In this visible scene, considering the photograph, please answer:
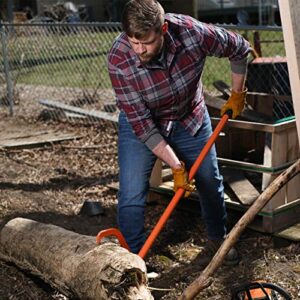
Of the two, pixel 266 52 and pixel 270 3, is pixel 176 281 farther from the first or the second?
pixel 270 3

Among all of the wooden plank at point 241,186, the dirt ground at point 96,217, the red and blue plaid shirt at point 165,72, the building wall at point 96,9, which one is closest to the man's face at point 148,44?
the red and blue plaid shirt at point 165,72

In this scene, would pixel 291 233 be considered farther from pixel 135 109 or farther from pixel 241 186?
pixel 135 109

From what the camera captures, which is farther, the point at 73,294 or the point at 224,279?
the point at 224,279

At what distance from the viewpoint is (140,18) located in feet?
10.5

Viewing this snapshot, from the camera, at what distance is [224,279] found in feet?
13.1

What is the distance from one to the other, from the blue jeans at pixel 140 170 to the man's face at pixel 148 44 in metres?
0.58

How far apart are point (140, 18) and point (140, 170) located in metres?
1.01

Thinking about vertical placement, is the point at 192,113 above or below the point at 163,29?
below

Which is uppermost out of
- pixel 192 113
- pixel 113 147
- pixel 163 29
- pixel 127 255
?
pixel 163 29

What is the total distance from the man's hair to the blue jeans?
753 millimetres

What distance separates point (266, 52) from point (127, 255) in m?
9.15

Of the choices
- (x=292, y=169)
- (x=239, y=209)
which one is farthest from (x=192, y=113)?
(x=292, y=169)

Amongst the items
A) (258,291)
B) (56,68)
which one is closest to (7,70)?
(56,68)

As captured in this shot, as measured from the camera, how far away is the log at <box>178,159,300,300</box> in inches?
106
